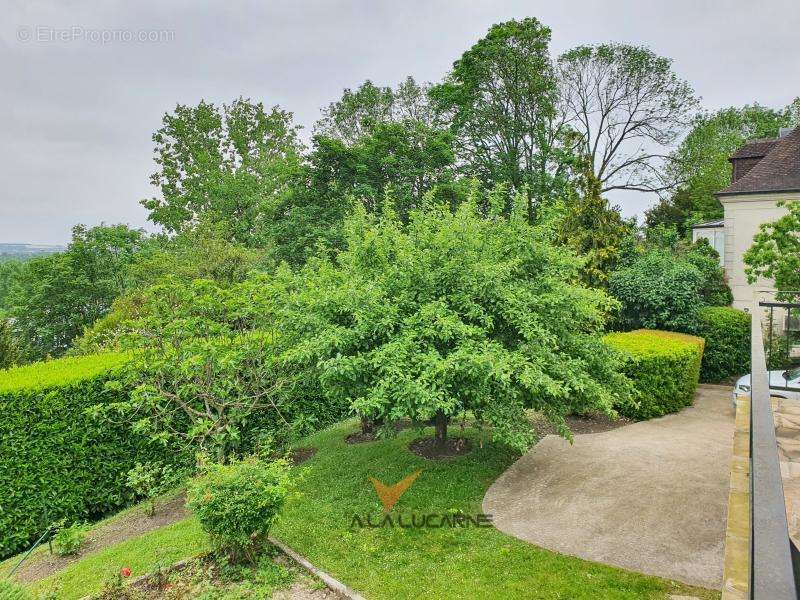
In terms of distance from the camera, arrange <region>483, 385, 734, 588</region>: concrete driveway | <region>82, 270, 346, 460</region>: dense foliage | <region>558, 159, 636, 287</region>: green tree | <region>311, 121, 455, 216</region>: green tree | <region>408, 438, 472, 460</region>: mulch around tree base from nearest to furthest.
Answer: <region>483, 385, 734, 588</region>: concrete driveway < <region>82, 270, 346, 460</region>: dense foliage < <region>408, 438, 472, 460</region>: mulch around tree base < <region>558, 159, 636, 287</region>: green tree < <region>311, 121, 455, 216</region>: green tree

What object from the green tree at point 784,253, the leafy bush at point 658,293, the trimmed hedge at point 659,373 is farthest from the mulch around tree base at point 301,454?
the green tree at point 784,253

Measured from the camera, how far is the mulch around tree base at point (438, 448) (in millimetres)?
7461

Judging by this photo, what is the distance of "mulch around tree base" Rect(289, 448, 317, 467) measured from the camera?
8253 millimetres

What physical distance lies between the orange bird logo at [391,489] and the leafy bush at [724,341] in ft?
31.9

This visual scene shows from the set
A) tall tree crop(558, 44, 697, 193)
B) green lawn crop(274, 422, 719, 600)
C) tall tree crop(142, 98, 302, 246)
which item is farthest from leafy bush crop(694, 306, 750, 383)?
tall tree crop(142, 98, 302, 246)

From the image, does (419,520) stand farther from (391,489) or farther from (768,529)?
(768,529)

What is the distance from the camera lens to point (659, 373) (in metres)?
9.30

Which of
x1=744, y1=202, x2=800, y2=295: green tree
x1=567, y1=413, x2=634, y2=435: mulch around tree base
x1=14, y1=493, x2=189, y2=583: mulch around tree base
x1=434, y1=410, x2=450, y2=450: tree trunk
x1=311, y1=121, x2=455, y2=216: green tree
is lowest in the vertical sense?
x1=14, y1=493, x2=189, y2=583: mulch around tree base

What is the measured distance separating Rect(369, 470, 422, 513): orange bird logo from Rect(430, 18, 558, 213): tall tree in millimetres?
16263

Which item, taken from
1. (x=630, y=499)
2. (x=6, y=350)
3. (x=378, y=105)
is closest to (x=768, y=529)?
(x=630, y=499)

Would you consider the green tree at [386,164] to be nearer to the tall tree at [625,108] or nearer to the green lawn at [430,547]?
the tall tree at [625,108]

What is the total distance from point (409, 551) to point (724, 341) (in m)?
11.2

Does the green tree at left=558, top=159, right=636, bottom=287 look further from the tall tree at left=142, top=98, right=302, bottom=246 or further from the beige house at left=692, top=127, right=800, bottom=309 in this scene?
the tall tree at left=142, top=98, right=302, bottom=246

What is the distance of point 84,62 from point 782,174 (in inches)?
816
